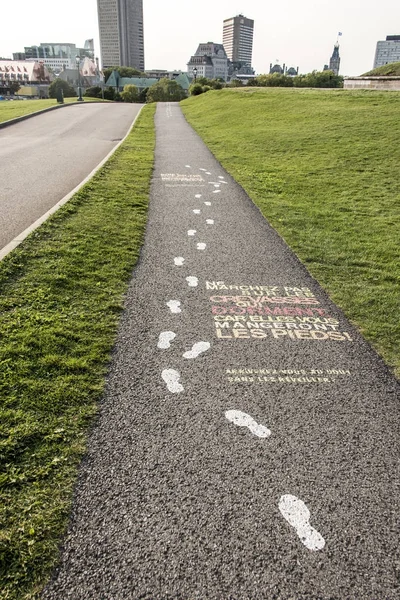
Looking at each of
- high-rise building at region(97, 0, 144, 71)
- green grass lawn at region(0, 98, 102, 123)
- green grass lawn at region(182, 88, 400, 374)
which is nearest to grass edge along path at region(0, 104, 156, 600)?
green grass lawn at region(182, 88, 400, 374)

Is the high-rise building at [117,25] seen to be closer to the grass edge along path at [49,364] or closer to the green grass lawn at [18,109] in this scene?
the green grass lawn at [18,109]

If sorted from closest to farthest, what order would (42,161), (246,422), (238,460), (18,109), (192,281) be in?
(238,460) → (246,422) → (192,281) → (42,161) → (18,109)

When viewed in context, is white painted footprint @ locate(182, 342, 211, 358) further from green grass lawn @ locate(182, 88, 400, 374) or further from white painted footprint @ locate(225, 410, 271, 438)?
green grass lawn @ locate(182, 88, 400, 374)

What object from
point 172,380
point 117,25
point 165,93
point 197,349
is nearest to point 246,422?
point 172,380

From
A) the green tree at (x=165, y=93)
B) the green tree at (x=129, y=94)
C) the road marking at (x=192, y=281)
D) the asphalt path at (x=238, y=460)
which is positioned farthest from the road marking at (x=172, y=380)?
the green tree at (x=129, y=94)

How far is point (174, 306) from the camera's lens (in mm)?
4375

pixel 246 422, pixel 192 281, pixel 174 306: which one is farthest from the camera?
pixel 192 281

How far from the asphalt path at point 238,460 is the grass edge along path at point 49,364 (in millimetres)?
130

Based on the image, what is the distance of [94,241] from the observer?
237 inches

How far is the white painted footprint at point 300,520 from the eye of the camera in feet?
6.78

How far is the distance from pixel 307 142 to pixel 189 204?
29.1ft

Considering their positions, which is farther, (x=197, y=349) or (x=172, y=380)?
(x=197, y=349)

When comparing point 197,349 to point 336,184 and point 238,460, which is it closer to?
point 238,460

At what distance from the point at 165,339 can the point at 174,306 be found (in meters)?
0.68
